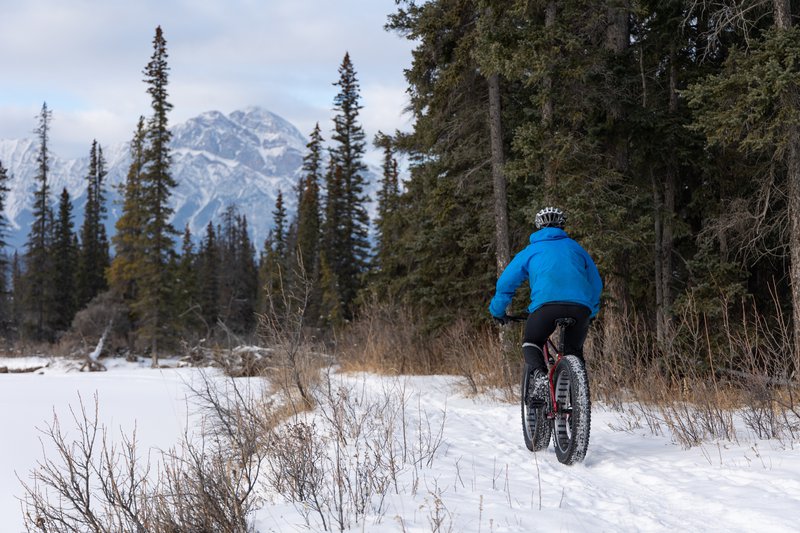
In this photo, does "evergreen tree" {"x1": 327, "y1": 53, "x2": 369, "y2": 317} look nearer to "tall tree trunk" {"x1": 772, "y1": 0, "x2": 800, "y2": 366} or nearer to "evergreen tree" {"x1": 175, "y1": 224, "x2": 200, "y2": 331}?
"evergreen tree" {"x1": 175, "y1": 224, "x2": 200, "y2": 331}

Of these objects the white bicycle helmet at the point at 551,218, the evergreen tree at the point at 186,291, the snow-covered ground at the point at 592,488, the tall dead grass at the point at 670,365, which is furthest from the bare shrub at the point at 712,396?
the evergreen tree at the point at 186,291

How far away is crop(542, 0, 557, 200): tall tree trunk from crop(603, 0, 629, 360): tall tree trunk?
3.07 feet

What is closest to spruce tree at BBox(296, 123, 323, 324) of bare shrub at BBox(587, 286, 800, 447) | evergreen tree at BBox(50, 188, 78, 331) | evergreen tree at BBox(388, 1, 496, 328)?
evergreen tree at BBox(50, 188, 78, 331)

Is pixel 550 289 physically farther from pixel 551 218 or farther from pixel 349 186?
pixel 349 186

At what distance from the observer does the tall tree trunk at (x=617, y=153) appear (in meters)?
9.45

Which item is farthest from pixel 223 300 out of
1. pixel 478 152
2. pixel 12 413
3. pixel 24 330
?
pixel 478 152

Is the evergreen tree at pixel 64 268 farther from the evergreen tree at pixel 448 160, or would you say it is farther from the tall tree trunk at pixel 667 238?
the tall tree trunk at pixel 667 238

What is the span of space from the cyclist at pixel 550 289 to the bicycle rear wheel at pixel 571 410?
23cm

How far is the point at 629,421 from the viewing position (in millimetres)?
5793

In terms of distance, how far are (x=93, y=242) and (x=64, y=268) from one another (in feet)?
14.1

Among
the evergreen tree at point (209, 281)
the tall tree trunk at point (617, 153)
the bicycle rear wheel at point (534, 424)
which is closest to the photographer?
the bicycle rear wheel at point (534, 424)

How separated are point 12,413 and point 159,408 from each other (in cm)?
334

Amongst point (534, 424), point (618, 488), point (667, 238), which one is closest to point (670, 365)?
point (534, 424)

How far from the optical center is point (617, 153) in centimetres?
1144
